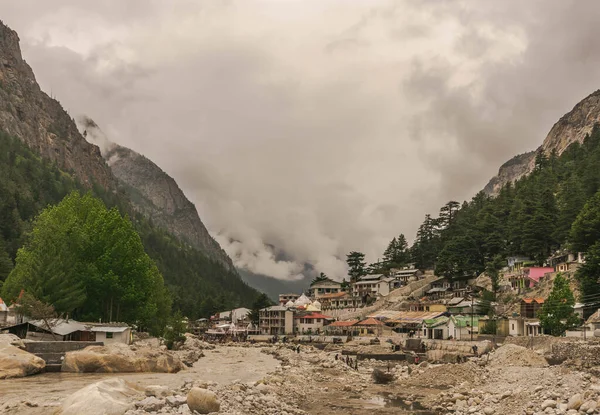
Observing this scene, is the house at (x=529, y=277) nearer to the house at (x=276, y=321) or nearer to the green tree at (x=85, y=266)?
the house at (x=276, y=321)

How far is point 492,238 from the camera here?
105m

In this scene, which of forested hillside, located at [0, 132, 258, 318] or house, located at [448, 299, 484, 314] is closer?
house, located at [448, 299, 484, 314]

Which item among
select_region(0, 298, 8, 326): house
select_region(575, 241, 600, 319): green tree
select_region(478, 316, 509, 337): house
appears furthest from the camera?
select_region(478, 316, 509, 337): house

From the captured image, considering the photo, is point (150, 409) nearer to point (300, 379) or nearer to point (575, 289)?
point (300, 379)

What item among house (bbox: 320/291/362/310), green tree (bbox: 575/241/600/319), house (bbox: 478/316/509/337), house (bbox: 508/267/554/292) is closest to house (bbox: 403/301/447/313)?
house (bbox: 508/267/554/292)

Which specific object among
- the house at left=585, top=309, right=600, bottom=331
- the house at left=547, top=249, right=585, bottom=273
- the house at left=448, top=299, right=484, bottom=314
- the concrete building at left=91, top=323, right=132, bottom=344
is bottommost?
the concrete building at left=91, top=323, right=132, bottom=344

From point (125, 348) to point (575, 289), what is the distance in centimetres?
5622

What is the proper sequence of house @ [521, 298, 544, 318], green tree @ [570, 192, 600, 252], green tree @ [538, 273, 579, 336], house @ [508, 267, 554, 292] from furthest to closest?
house @ [508, 267, 554, 292] < house @ [521, 298, 544, 318] < green tree @ [570, 192, 600, 252] < green tree @ [538, 273, 579, 336]

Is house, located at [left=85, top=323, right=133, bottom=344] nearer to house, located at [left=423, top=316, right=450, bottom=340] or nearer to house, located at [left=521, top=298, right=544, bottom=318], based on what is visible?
house, located at [left=423, top=316, right=450, bottom=340]

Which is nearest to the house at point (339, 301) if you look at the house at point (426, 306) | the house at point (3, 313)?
the house at point (426, 306)

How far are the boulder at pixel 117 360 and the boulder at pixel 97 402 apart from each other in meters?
16.2

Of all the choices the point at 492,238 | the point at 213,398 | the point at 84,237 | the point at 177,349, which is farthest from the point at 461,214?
the point at 213,398

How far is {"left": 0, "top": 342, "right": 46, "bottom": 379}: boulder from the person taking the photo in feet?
108

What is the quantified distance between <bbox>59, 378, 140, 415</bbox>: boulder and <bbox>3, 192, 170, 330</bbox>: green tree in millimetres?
30726
